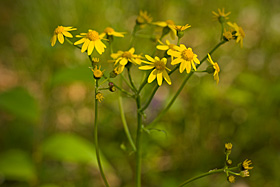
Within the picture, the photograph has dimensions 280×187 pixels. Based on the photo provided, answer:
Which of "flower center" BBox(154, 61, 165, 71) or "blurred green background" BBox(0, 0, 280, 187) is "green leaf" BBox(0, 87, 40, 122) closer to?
"blurred green background" BBox(0, 0, 280, 187)

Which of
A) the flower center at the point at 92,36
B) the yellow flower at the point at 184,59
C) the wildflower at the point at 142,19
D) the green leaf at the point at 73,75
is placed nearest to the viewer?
the yellow flower at the point at 184,59

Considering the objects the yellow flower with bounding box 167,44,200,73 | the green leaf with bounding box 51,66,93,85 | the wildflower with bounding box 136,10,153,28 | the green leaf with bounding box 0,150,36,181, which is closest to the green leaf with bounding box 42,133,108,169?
the green leaf with bounding box 0,150,36,181

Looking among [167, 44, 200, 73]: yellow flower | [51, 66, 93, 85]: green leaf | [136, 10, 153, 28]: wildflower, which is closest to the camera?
[167, 44, 200, 73]: yellow flower

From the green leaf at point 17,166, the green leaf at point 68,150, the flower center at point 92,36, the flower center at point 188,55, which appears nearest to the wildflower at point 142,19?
the flower center at point 92,36

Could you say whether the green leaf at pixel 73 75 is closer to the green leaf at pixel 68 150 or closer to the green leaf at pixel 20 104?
the green leaf at pixel 20 104

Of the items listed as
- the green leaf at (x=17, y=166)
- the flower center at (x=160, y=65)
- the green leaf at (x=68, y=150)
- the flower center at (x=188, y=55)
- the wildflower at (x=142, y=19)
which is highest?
the wildflower at (x=142, y=19)

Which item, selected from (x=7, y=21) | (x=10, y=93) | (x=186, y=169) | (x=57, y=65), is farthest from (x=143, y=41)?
(x=7, y=21)
